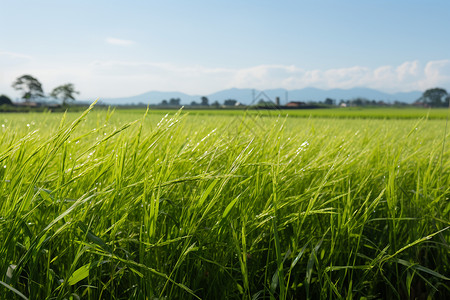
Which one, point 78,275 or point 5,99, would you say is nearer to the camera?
point 78,275

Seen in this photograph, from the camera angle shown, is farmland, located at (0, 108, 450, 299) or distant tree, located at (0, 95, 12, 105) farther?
distant tree, located at (0, 95, 12, 105)

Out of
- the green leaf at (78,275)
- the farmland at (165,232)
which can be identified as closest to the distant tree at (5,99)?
the farmland at (165,232)

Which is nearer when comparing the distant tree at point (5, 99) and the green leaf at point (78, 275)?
the green leaf at point (78, 275)

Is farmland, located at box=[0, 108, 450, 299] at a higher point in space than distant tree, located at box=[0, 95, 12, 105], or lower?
lower

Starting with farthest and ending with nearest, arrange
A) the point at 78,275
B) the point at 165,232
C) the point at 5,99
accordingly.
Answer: the point at 5,99 < the point at 165,232 < the point at 78,275

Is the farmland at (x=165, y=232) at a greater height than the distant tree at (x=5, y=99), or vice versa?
the distant tree at (x=5, y=99)

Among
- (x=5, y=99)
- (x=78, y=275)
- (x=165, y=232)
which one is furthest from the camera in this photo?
(x=5, y=99)

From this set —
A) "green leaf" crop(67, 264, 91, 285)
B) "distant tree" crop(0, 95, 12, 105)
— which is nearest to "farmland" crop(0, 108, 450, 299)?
"green leaf" crop(67, 264, 91, 285)

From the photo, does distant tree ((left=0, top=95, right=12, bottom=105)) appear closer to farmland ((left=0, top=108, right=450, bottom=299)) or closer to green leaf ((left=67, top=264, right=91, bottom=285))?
farmland ((left=0, top=108, right=450, bottom=299))

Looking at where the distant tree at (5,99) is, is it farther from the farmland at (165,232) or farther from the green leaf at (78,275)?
the green leaf at (78,275)

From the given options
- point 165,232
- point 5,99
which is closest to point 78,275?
point 165,232

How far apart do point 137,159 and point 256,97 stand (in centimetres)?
72

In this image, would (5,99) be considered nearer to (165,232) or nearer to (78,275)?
(165,232)

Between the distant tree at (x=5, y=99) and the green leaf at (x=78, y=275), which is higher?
the distant tree at (x=5, y=99)
